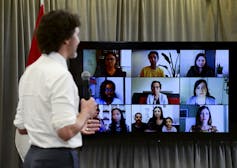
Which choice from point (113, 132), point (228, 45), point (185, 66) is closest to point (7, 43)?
point (113, 132)

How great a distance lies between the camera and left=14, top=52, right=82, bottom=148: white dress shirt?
1396 millimetres

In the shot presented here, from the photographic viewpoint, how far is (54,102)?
4.59ft

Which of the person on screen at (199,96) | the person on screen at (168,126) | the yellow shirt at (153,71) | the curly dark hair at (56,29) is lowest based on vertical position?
the person on screen at (168,126)

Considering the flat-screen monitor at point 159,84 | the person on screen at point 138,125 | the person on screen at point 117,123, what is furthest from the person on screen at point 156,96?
the person on screen at point 117,123

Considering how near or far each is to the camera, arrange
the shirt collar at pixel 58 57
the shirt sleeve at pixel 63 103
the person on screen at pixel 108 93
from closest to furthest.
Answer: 1. the shirt sleeve at pixel 63 103
2. the shirt collar at pixel 58 57
3. the person on screen at pixel 108 93

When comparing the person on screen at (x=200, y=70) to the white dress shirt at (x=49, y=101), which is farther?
the person on screen at (x=200, y=70)

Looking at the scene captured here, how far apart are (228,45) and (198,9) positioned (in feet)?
2.02

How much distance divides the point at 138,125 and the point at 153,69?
514 mm

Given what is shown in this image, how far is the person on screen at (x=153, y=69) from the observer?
3527mm

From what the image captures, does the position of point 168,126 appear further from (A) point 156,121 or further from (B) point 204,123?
(B) point 204,123

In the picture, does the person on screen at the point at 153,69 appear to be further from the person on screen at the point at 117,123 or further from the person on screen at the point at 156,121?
the person on screen at the point at 117,123

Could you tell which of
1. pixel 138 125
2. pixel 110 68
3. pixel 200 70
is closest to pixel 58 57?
pixel 110 68

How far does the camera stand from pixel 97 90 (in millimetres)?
3541

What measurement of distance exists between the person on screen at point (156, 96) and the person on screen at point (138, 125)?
0.50 ft
